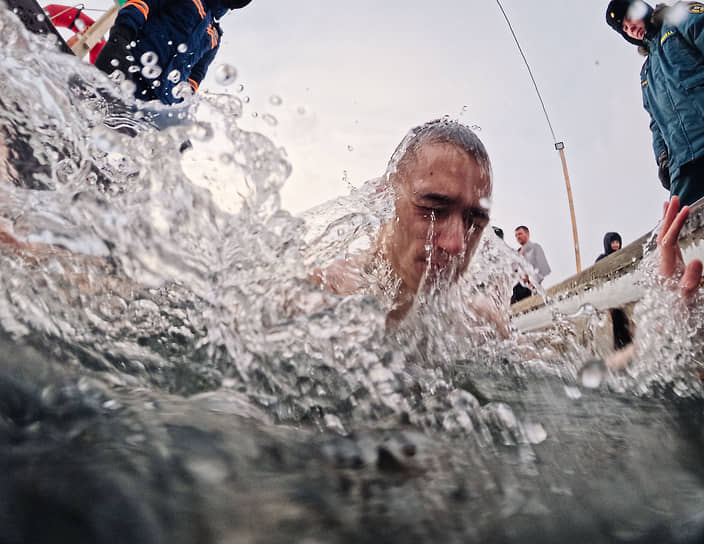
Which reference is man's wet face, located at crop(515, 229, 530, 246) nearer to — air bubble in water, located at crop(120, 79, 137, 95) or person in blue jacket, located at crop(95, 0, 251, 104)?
person in blue jacket, located at crop(95, 0, 251, 104)

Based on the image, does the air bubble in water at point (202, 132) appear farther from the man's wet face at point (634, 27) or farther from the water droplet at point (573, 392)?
the man's wet face at point (634, 27)

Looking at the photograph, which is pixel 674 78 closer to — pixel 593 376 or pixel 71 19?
pixel 593 376

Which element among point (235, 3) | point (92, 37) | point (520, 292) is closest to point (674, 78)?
point (235, 3)

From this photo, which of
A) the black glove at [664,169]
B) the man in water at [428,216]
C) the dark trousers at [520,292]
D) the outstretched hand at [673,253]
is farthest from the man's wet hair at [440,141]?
the dark trousers at [520,292]

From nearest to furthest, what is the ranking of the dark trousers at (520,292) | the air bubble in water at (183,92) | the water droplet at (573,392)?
the water droplet at (573,392), the air bubble in water at (183,92), the dark trousers at (520,292)

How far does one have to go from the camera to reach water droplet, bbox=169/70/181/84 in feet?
8.33

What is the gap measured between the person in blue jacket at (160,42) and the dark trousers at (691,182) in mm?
2284

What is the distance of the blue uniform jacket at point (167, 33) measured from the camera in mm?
2160

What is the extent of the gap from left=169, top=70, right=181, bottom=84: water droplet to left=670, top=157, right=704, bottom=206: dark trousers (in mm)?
2622

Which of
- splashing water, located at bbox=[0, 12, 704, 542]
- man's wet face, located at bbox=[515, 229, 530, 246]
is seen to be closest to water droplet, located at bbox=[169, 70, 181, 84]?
splashing water, located at bbox=[0, 12, 704, 542]

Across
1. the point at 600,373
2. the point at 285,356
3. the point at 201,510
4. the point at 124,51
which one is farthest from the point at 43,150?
the point at 600,373

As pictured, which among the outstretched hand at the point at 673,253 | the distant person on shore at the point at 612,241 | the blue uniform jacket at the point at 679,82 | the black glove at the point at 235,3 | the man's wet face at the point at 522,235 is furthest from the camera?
the man's wet face at the point at 522,235

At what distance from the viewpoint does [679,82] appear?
7.11ft

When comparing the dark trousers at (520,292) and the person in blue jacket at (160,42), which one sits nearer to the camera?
the person in blue jacket at (160,42)
